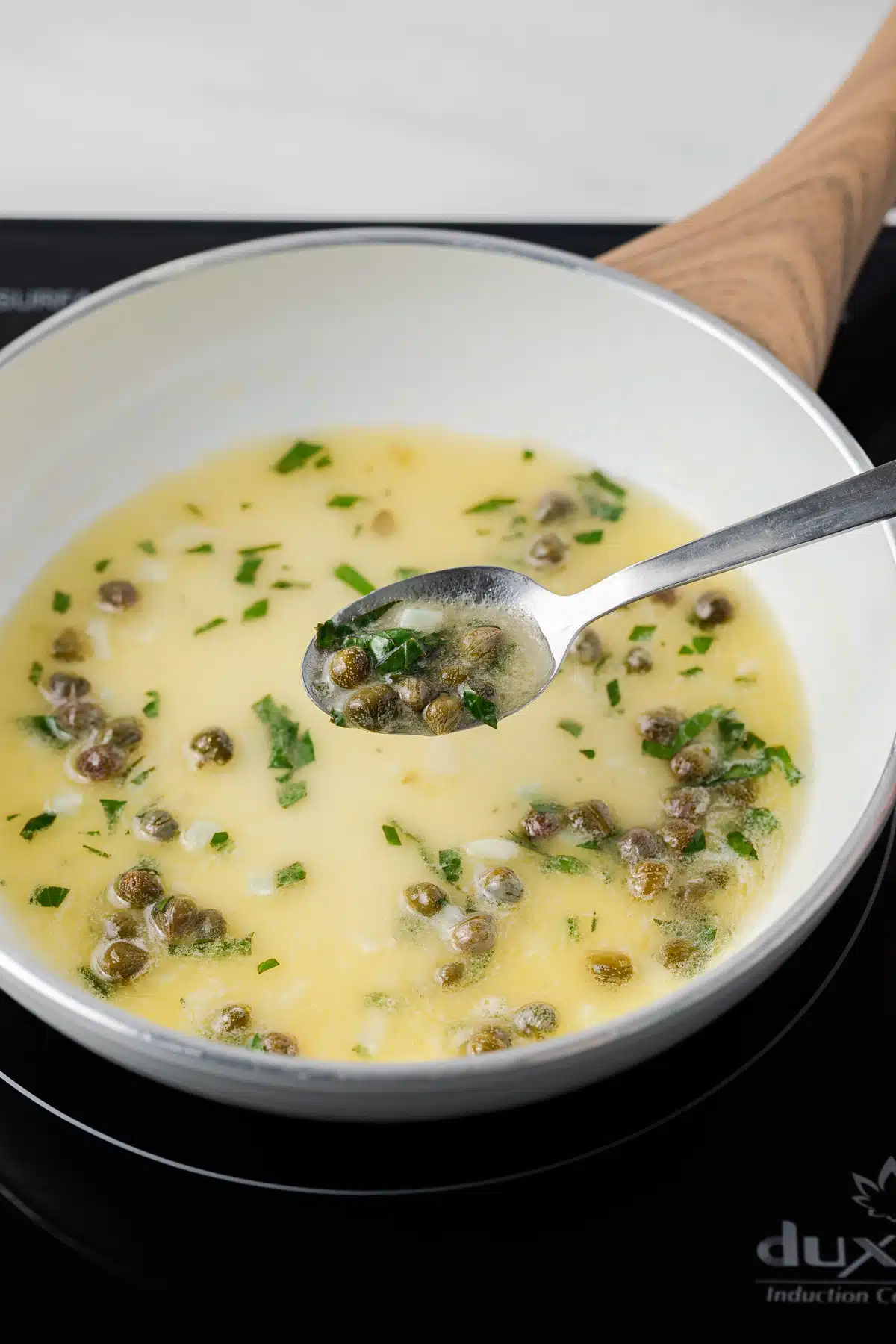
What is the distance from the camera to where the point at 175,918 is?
5.51 ft

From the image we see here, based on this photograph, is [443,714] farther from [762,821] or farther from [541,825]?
[762,821]

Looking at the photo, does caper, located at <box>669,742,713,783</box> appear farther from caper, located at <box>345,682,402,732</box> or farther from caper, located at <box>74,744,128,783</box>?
caper, located at <box>74,744,128,783</box>

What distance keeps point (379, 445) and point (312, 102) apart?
1096 mm

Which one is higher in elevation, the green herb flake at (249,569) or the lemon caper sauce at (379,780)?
the green herb flake at (249,569)

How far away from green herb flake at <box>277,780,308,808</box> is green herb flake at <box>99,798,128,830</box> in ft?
0.62

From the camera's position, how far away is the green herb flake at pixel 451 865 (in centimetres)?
177

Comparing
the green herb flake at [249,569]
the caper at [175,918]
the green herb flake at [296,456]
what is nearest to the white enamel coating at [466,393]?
the green herb flake at [296,456]

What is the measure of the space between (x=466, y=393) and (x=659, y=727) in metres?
0.71

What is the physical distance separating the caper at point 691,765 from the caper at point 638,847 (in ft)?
0.33

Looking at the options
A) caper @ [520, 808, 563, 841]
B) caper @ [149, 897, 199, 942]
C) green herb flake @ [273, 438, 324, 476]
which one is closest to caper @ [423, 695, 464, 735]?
caper @ [520, 808, 563, 841]

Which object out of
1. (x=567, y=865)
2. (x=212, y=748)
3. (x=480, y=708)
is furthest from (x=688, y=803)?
(x=212, y=748)

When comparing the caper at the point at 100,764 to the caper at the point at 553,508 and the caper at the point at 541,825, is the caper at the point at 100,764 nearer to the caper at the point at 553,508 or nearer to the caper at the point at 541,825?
the caper at the point at 541,825

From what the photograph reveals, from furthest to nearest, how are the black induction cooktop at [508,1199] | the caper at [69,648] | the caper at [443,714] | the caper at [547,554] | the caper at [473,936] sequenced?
1. the caper at [547,554]
2. the caper at [69,648]
3. the caper at [443,714]
4. the caper at [473,936]
5. the black induction cooktop at [508,1199]

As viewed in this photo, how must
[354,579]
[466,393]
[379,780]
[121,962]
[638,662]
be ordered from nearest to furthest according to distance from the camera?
1. [121,962]
2. [379,780]
3. [638,662]
4. [354,579]
5. [466,393]
